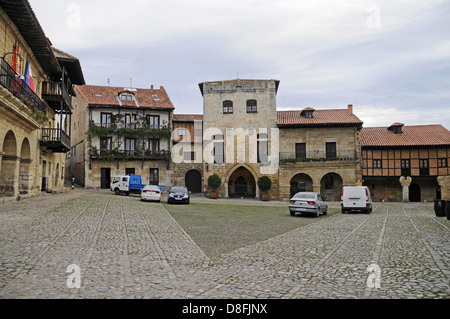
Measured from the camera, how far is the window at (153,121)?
41.8 meters

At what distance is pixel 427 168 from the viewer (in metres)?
38.0

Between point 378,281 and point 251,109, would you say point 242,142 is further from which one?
point 378,281

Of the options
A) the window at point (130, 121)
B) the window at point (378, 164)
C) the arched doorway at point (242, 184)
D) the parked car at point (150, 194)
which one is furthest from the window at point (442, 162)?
the window at point (130, 121)

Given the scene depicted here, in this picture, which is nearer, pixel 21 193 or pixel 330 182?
pixel 21 193

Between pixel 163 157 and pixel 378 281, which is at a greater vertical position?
pixel 163 157

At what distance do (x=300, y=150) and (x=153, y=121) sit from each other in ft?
56.1

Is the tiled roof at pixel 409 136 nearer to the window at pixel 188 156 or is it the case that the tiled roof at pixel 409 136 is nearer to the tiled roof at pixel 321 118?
the tiled roof at pixel 321 118

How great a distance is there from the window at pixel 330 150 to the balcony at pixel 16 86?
89.9 ft

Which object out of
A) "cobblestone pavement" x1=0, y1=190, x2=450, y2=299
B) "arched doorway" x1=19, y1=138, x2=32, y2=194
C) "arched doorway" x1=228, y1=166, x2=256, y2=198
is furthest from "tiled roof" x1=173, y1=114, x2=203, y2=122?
"cobblestone pavement" x1=0, y1=190, x2=450, y2=299

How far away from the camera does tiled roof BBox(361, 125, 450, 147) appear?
3834 cm

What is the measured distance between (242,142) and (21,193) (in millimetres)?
22495

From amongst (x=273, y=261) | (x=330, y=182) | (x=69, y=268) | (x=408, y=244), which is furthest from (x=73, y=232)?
(x=330, y=182)

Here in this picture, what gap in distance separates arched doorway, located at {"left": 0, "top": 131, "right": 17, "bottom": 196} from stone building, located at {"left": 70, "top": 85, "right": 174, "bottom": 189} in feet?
65.6
